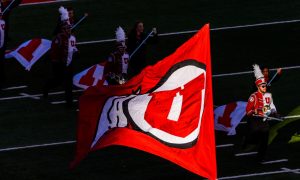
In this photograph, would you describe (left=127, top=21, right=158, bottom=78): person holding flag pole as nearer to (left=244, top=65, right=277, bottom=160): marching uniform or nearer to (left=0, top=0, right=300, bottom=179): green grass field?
(left=0, top=0, right=300, bottom=179): green grass field

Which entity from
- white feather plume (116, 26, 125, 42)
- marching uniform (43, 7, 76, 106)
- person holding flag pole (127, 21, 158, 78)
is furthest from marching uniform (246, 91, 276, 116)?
marching uniform (43, 7, 76, 106)

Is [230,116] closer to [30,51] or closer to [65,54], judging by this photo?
[65,54]

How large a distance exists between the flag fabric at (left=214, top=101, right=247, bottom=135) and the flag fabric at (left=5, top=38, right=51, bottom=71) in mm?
5438

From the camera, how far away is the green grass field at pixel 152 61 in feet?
75.6

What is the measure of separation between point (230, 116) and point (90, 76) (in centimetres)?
432

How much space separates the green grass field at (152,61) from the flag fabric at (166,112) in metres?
2.23

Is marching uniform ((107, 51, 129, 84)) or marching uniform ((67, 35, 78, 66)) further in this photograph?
marching uniform ((67, 35, 78, 66))

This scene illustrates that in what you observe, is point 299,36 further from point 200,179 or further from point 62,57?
point 200,179

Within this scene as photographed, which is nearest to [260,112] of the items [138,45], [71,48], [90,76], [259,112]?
[259,112]

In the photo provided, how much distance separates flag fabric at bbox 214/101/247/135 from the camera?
24.9m

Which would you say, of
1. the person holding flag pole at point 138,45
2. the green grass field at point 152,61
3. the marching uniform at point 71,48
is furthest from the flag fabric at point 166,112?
the person holding flag pole at point 138,45

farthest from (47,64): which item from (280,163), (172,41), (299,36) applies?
(280,163)

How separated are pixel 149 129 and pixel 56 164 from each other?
12.9 feet

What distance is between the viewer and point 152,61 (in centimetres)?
3012
